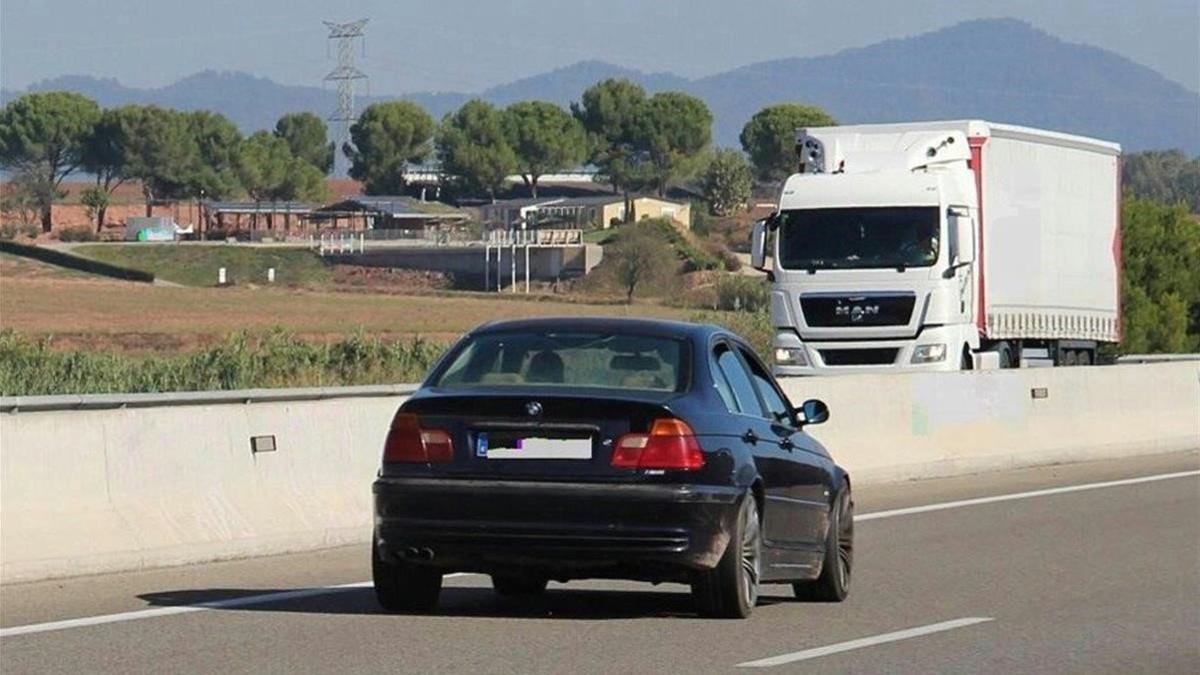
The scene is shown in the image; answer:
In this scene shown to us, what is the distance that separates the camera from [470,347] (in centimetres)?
1207

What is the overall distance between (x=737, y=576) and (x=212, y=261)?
11835 cm

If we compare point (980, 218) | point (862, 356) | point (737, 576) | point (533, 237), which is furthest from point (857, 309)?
point (533, 237)

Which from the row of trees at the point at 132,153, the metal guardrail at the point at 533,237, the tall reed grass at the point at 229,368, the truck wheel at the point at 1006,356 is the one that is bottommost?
the tall reed grass at the point at 229,368

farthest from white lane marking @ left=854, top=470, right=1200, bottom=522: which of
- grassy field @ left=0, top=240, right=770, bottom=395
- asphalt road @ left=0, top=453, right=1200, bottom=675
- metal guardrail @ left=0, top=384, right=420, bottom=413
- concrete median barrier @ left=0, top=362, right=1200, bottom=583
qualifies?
grassy field @ left=0, top=240, right=770, bottom=395

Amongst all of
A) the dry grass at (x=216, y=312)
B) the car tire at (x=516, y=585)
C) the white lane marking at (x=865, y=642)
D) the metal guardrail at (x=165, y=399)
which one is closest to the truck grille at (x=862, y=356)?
the metal guardrail at (x=165, y=399)

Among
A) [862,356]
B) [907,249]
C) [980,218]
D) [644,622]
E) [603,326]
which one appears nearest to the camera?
[644,622]

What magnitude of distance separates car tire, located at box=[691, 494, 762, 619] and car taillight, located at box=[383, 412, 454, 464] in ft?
4.44

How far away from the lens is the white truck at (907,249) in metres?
29.8

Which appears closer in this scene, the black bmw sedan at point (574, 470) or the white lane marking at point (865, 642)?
the white lane marking at point (865, 642)

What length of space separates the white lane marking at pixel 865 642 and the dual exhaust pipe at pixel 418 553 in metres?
1.76

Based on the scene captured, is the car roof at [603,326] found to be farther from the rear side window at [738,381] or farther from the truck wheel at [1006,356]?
the truck wheel at [1006,356]

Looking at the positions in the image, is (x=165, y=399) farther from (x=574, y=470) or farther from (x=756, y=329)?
(x=756, y=329)

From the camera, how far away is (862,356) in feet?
102

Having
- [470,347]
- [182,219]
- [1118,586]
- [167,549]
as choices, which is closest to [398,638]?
[470,347]
